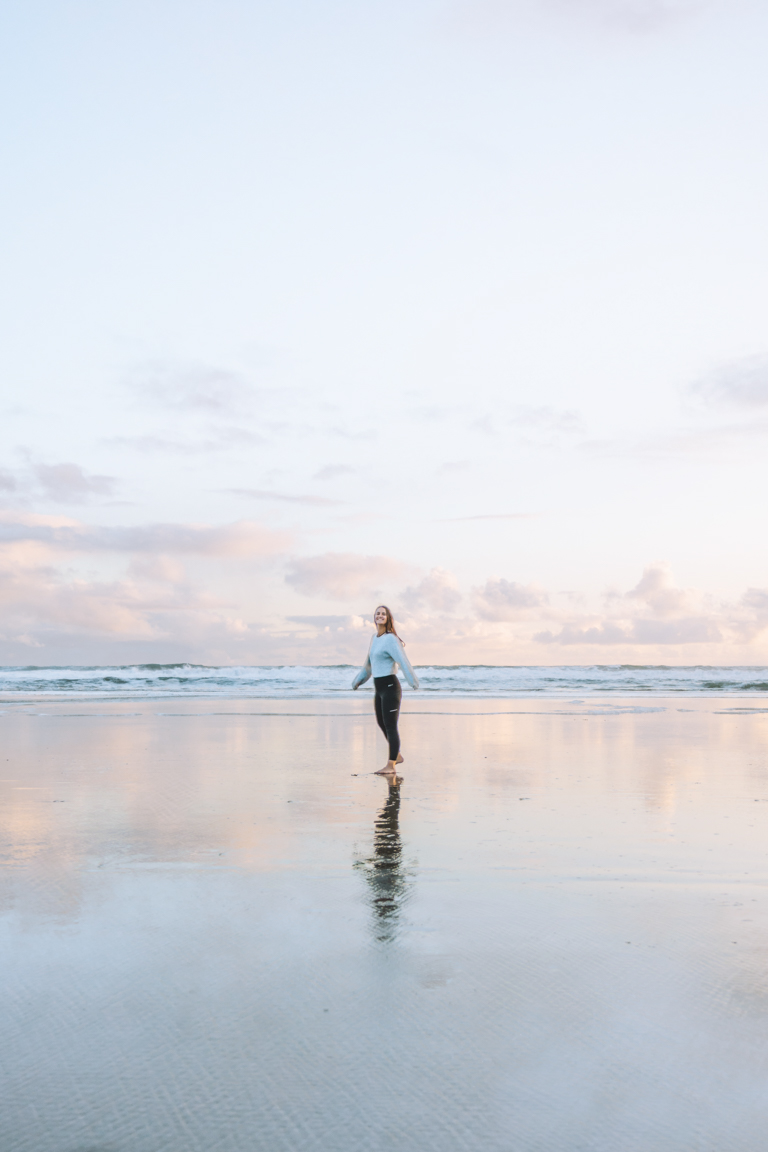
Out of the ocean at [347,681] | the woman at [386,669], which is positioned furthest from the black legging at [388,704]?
the ocean at [347,681]

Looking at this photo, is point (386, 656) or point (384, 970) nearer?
point (384, 970)

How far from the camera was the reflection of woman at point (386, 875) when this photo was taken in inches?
153

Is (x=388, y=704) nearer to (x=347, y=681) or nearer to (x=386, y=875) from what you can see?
(x=386, y=875)

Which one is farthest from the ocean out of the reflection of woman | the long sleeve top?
the reflection of woman

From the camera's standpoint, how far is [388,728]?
946 centimetres

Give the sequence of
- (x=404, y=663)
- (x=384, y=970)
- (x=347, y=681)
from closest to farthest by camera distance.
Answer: (x=384, y=970)
(x=404, y=663)
(x=347, y=681)

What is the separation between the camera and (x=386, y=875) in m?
4.78

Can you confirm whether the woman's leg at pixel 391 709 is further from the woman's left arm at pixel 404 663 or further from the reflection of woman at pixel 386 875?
the reflection of woman at pixel 386 875

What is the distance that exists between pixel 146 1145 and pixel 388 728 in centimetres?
740

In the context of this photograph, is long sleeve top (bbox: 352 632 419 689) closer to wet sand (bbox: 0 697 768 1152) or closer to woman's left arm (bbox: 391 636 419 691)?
woman's left arm (bbox: 391 636 419 691)

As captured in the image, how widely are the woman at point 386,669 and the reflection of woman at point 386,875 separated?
268cm

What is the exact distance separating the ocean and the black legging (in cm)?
1798

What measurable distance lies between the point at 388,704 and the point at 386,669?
0.43 metres

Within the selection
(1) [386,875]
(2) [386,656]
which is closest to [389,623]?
(2) [386,656]
